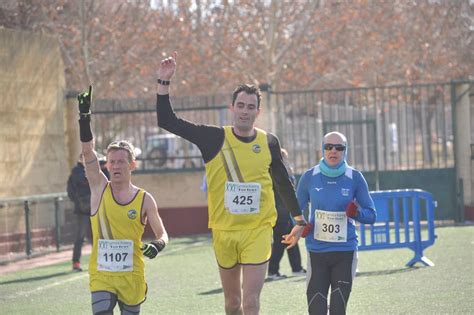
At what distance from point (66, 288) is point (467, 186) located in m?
12.9

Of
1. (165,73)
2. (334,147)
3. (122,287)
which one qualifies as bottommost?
(122,287)

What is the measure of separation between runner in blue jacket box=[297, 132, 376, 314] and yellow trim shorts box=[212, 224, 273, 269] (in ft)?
2.45

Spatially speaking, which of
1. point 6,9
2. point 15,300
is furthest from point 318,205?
point 6,9

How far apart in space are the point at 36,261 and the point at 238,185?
1224cm

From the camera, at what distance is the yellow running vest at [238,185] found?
9.70 metres

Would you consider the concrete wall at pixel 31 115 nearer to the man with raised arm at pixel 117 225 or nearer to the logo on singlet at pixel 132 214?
the man with raised arm at pixel 117 225

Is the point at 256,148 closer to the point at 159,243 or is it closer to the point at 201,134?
the point at 201,134

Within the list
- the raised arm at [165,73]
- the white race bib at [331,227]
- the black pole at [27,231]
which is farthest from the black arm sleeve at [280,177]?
the black pole at [27,231]

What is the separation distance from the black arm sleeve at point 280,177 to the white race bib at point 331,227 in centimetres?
33

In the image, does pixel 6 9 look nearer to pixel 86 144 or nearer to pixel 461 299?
pixel 461 299

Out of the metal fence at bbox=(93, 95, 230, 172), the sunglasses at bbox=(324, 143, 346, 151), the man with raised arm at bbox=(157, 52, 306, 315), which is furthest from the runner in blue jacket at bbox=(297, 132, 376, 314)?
the metal fence at bbox=(93, 95, 230, 172)

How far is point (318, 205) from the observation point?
10.6 metres

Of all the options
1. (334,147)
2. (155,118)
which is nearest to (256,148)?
(334,147)

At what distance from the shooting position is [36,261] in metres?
21.3
